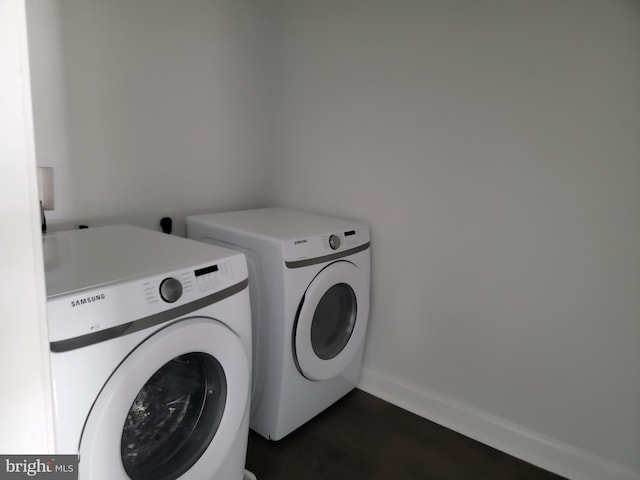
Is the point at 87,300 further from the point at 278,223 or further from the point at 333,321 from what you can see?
the point at 333,321

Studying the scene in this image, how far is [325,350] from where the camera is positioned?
1895mm

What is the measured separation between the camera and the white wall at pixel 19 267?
0.54m

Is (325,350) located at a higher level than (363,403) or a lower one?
higher

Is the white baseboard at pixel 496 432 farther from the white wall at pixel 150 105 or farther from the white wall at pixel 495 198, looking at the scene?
the white wall at pixel 150 105

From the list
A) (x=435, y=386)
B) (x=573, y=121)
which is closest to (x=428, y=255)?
(x=435, y=386)

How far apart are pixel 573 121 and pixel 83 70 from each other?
1716mm

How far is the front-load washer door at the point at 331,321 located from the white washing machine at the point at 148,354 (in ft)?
1.23

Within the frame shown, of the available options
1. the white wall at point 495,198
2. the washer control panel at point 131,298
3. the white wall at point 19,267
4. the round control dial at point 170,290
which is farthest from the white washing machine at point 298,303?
the white wall at point 19,267

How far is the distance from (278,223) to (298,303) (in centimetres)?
40

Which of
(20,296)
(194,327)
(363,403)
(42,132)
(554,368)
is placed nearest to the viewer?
(20,296)

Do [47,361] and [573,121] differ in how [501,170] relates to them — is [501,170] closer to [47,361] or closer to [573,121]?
[573,121]

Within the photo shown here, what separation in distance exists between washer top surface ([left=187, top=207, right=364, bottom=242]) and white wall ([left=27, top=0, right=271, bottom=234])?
0.71ft

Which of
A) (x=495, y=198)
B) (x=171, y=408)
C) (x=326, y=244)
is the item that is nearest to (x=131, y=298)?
(x=171, y=408)

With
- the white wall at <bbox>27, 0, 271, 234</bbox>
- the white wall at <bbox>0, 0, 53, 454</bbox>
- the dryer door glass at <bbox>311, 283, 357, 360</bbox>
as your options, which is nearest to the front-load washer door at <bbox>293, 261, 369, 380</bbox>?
the dryer door glass at <bbox>311, 283, 357, 360</bbox>
